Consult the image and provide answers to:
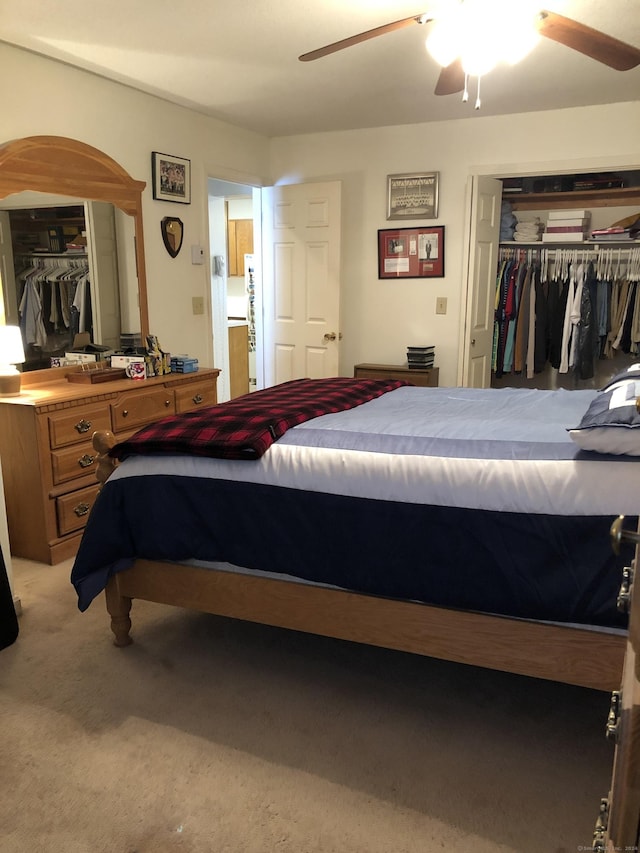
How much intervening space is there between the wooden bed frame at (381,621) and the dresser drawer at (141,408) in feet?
3.70

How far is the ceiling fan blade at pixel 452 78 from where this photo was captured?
8.18 ft

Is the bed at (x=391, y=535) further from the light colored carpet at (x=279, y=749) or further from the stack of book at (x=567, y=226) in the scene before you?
the stack of book at (x=567, y=226)

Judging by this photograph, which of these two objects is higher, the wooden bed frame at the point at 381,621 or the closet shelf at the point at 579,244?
the closet shelf at the point at 579,244

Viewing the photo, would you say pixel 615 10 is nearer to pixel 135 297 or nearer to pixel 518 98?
pixel 518 98

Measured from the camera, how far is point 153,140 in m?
4.09

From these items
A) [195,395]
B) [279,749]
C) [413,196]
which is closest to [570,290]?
[413,196]

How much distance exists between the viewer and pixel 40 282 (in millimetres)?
3361

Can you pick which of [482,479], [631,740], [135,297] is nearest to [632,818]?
[631,740]

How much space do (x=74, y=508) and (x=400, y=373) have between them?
8.42 ft

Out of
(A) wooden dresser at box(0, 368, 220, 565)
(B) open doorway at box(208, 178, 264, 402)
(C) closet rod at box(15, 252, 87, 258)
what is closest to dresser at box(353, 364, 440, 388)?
(B) open doorway at box(208, 178, 264, 402)

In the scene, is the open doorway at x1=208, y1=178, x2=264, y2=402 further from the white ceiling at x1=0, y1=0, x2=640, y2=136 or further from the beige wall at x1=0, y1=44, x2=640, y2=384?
the white ceiling at x1=0, y1=0, x2=640, y2=136

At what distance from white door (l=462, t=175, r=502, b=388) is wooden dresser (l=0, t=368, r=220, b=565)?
2467 millimetres

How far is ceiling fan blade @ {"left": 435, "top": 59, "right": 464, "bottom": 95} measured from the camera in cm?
249

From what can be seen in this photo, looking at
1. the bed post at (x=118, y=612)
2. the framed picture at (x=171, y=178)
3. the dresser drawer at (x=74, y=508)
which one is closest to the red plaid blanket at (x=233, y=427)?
the bed post at (x=118, y=612)
